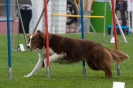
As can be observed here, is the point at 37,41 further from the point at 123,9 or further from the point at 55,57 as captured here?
the point at 123,9

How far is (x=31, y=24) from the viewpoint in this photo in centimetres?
2272

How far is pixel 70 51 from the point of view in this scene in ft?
32.9

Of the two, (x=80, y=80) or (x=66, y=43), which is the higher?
(x=66, y=43)

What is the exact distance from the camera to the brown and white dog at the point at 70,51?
9961 millimetres

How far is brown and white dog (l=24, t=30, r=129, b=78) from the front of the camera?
Result: 9961 millimetres

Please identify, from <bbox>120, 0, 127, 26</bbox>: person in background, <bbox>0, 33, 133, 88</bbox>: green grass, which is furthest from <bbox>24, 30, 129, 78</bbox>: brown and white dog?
<bbox>120, 0, 127, 26</bbox>: person in background

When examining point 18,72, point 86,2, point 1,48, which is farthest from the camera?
point 86,2

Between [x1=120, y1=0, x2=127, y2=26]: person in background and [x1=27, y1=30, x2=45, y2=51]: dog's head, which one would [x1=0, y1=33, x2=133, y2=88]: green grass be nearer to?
[x1=27, y1=30, x2=45, y2=51]: dog's head

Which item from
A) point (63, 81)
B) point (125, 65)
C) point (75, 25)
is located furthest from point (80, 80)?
point (75, 25)

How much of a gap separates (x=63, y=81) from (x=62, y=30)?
14.2 metres

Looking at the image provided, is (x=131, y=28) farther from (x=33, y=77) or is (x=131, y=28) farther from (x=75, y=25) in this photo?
(x=33, y=77)

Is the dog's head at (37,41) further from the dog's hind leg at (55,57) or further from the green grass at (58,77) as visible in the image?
the green grass at (58,77)

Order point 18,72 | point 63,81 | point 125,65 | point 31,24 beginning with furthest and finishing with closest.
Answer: point 31,24 < point 125,65 < point 18,72 < point 63,81

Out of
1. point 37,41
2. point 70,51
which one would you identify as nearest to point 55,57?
point 70,51
